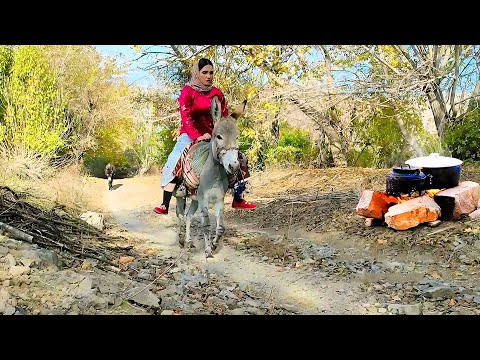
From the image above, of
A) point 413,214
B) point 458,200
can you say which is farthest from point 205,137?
point 458,200

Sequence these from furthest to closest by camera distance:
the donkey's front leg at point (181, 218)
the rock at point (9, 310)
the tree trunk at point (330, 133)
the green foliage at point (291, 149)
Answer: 1. the tree trunk at point (330, 133)
2. the green foliage at point (291, 149)
3. the donkey's front leg at point (181, 218)
4. the rock at point (9, 310)

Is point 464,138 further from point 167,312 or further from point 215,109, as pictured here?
point 167,312

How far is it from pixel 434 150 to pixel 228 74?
1.65 meters

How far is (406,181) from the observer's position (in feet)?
12.2

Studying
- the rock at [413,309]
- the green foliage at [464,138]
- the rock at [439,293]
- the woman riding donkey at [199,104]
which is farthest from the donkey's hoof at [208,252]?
the green foliage at [464,138]

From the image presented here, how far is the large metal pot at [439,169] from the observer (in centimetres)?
373

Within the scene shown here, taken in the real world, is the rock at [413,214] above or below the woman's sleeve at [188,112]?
below

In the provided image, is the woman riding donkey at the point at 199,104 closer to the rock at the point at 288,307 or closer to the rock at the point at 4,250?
the rock at the point at 288,307

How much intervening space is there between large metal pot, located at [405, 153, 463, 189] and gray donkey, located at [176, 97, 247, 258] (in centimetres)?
149

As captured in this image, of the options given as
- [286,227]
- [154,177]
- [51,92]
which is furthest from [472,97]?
[51,92]

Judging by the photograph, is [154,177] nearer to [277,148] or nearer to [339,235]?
[277,148]

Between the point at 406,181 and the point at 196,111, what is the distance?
1583mm

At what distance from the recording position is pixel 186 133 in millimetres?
3109

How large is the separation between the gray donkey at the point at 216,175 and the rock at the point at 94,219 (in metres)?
0.55
